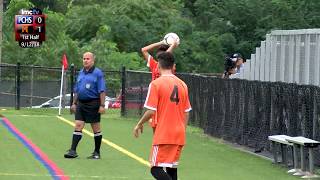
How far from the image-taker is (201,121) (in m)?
20.4

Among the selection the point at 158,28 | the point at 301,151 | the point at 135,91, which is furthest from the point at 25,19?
Result: the point at 301,151

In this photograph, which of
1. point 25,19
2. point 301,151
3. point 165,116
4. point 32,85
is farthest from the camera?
point 32,85

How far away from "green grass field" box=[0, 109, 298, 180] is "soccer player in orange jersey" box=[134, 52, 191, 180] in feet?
9.56

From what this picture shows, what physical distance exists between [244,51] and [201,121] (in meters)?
19.6

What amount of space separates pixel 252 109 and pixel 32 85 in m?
14.8

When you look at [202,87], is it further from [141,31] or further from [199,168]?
[141,31]

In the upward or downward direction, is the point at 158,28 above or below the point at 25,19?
above

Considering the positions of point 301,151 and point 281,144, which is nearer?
point 301,151

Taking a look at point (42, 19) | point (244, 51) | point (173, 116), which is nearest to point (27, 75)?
point (42, 19)
